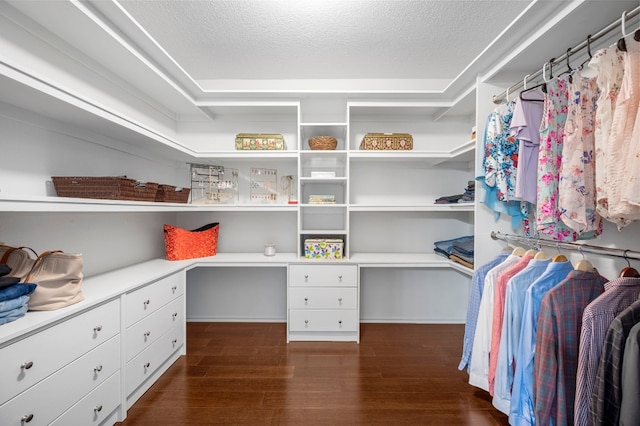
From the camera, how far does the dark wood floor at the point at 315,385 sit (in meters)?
1.56

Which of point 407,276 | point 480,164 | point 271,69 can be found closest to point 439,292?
point 407,276

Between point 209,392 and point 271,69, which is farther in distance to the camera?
point 271,69

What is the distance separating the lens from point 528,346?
1306mm

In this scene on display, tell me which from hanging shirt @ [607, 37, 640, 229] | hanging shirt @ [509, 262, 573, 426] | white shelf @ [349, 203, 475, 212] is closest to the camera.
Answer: hanging shirt @ [607, 37, 640, 229]

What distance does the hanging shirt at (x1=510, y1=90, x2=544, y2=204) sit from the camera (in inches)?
58.6

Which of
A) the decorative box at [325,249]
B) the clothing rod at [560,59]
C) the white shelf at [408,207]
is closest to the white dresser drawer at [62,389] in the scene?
the decorative box at [325,249]

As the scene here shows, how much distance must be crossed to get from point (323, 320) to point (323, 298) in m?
0.20

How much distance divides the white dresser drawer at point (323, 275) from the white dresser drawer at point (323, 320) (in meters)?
0.24

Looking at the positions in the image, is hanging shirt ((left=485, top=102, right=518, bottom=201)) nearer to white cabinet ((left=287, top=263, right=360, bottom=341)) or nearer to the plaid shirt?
the plaid shirt

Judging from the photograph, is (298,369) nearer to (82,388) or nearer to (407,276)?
(82,388)

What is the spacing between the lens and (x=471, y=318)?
69.5 inches

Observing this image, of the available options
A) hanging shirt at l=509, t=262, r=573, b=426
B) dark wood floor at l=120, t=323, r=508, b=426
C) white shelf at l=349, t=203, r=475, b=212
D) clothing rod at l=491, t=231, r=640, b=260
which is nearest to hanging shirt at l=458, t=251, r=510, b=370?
clothing rod at l=491, t=231, r=640, b=260

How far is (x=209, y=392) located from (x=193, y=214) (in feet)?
5.50

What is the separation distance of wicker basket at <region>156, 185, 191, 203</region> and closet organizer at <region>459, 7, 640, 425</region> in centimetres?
223
